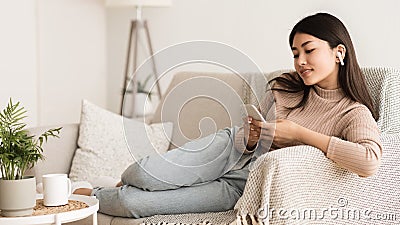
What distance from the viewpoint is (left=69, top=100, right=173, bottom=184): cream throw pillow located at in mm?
2812

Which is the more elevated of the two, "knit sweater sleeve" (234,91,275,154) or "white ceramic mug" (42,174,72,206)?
"knit sweater sleeve" (234,91,275,154)

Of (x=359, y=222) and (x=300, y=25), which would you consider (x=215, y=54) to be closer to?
(x=300, y=25)

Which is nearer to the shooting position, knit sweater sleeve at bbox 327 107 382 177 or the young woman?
knit sweater sleeve at bbox 327 107 382 177

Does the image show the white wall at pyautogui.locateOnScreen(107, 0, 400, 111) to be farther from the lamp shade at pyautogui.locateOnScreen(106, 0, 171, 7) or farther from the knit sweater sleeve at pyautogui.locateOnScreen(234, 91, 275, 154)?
the knit sweater sleeve at pyautogui.locateOnScreen(234, 91, 275, 154)

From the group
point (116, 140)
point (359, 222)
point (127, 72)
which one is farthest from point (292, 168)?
point (127, 72)

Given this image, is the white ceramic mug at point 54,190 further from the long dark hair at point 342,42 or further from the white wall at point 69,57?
the white wall at point 69,57

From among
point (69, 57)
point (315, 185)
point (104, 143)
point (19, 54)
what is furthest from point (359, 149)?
point (69, 57)

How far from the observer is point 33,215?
190 cm

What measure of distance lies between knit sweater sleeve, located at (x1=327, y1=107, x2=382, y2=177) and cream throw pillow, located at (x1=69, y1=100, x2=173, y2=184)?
32.5 inches

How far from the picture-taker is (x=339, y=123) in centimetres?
225

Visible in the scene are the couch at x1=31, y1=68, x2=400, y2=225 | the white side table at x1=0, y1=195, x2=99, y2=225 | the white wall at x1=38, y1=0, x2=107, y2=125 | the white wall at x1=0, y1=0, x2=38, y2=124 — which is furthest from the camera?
the white wall at x1=38, y1=0, x2=107, y2=125

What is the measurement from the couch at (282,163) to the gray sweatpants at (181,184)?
0.04 m

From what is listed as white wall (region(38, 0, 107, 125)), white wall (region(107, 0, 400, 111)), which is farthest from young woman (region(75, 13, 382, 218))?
white wall (region(38, 0, 107, 125))

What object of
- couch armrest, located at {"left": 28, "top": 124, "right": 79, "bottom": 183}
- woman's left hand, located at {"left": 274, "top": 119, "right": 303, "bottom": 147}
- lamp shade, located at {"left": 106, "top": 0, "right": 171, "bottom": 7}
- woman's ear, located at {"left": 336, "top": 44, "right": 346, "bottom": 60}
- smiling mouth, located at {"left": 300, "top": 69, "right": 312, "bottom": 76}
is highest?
lamp shade, located at {"left": 106, "top": 0, "right": 171, "bottom": 7}
